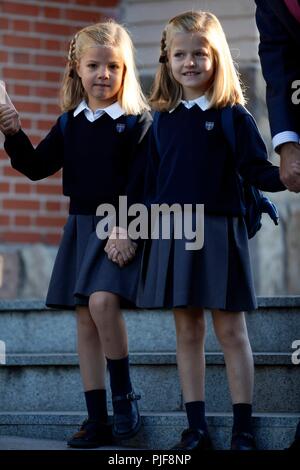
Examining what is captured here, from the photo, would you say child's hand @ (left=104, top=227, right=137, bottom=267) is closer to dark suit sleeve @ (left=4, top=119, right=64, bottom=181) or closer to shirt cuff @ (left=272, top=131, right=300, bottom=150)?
dark suit sleeve @ (left=4, top=119, right=64, bottom=181)

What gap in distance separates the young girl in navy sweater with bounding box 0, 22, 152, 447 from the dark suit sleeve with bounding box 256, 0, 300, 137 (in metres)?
0.88

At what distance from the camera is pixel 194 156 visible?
4.50m

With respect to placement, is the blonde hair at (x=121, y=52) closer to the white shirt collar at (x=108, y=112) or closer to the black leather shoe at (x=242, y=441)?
the white shirt collar at (x=108, y=112)

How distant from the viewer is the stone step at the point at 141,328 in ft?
16.9

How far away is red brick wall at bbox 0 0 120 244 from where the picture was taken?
7.01m

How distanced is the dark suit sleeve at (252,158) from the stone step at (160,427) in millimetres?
876

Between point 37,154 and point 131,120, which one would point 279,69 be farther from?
point 37,154

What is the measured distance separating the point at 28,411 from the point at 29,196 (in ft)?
7.15

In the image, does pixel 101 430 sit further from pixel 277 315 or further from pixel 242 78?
pixel 242 78

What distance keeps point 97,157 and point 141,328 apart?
0.93 metres

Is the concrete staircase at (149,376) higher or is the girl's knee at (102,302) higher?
the girl's knee at (102,302)

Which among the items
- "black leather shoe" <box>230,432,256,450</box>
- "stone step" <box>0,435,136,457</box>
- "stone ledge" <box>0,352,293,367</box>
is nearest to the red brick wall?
"stone ledge" <box>0,352,293,367</box>

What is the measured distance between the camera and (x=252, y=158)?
14.6ft

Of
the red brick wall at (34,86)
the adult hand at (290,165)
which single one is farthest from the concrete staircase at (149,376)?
the red brick wall at (34,86)
